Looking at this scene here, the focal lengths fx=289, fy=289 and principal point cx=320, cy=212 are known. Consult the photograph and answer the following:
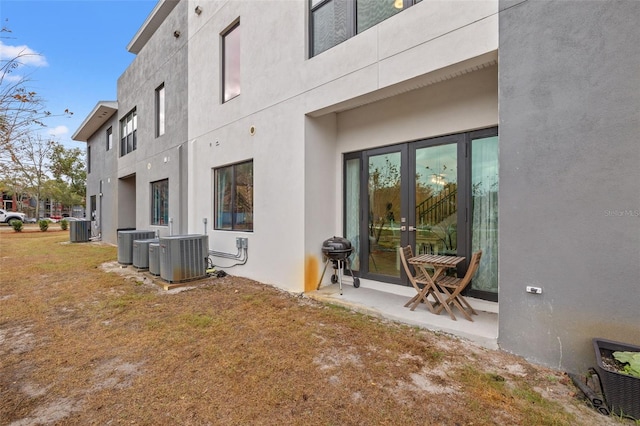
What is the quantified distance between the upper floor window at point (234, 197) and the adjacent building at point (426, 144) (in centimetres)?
5

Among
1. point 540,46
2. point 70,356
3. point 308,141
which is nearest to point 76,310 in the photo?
point 70,356

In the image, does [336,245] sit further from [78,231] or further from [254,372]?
[78,231]

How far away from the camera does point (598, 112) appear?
2305mm

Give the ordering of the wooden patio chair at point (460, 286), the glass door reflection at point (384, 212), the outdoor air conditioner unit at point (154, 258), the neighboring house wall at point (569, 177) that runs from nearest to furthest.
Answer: the neighboring house wall at point (569, 177), the wooden patio chair at point (460, 286), the glass door reflection at point (384, 212), the outdoor air conditioner unit at point (154, 258)

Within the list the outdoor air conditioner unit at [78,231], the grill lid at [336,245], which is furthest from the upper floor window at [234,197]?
the outdoor air conditioner unit at [78,231]

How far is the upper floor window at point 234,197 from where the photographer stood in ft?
19.8

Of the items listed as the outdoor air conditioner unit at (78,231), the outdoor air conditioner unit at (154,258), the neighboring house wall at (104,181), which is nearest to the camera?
the outdoor air conditioner unit at (154,258)

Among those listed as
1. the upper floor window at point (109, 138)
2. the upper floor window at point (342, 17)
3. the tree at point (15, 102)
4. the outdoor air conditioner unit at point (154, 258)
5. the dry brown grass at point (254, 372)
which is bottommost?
the dry brown grass at point (254, 372)

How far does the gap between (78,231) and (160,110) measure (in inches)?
316

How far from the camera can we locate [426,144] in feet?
14.1

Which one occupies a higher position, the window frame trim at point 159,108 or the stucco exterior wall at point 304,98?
the window frame trim at point 159,108

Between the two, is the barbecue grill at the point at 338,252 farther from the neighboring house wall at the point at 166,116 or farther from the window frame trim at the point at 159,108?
the window frame trim at the point at 159,108

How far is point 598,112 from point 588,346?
1.89 m

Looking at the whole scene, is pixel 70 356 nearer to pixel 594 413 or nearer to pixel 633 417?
pixel 594 413
